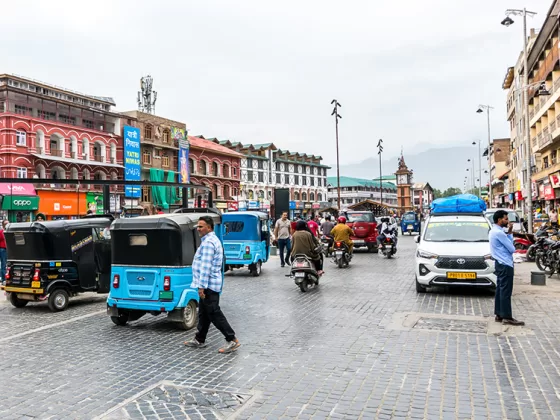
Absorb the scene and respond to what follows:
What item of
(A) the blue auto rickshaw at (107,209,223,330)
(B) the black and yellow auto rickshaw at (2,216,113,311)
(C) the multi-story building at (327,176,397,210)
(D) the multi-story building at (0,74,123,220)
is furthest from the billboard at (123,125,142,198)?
(C) the multi-story building at (327,176,397,210)

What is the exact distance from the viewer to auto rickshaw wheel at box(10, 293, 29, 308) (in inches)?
392

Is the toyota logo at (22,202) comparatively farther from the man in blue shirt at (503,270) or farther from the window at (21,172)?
the man in blue shirt at (503,270)

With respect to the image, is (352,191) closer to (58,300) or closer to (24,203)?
(24,203)

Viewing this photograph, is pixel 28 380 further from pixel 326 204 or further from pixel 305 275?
pixel 326 204

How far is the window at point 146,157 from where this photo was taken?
48625mm

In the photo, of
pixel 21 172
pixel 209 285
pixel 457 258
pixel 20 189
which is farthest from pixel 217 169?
pixel 209 285

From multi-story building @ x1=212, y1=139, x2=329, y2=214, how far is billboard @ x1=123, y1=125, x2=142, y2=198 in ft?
60.9

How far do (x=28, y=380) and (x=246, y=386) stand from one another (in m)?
2.53

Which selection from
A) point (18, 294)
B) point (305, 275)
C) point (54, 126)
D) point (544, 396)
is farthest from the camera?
point (54, 126)

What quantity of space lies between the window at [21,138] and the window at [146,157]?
44.2 ft

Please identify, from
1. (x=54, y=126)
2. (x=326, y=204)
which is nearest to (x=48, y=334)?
(x=54, y=126)

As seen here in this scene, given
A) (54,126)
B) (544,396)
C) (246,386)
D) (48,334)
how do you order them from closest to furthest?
1. (544,396)
2. (246,386)
3. (48,334)
4. (54,126)

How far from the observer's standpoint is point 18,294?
Answer: 9.88 m

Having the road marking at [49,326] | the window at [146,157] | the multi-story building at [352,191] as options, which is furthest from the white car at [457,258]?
the multi-story building at [352,191]
